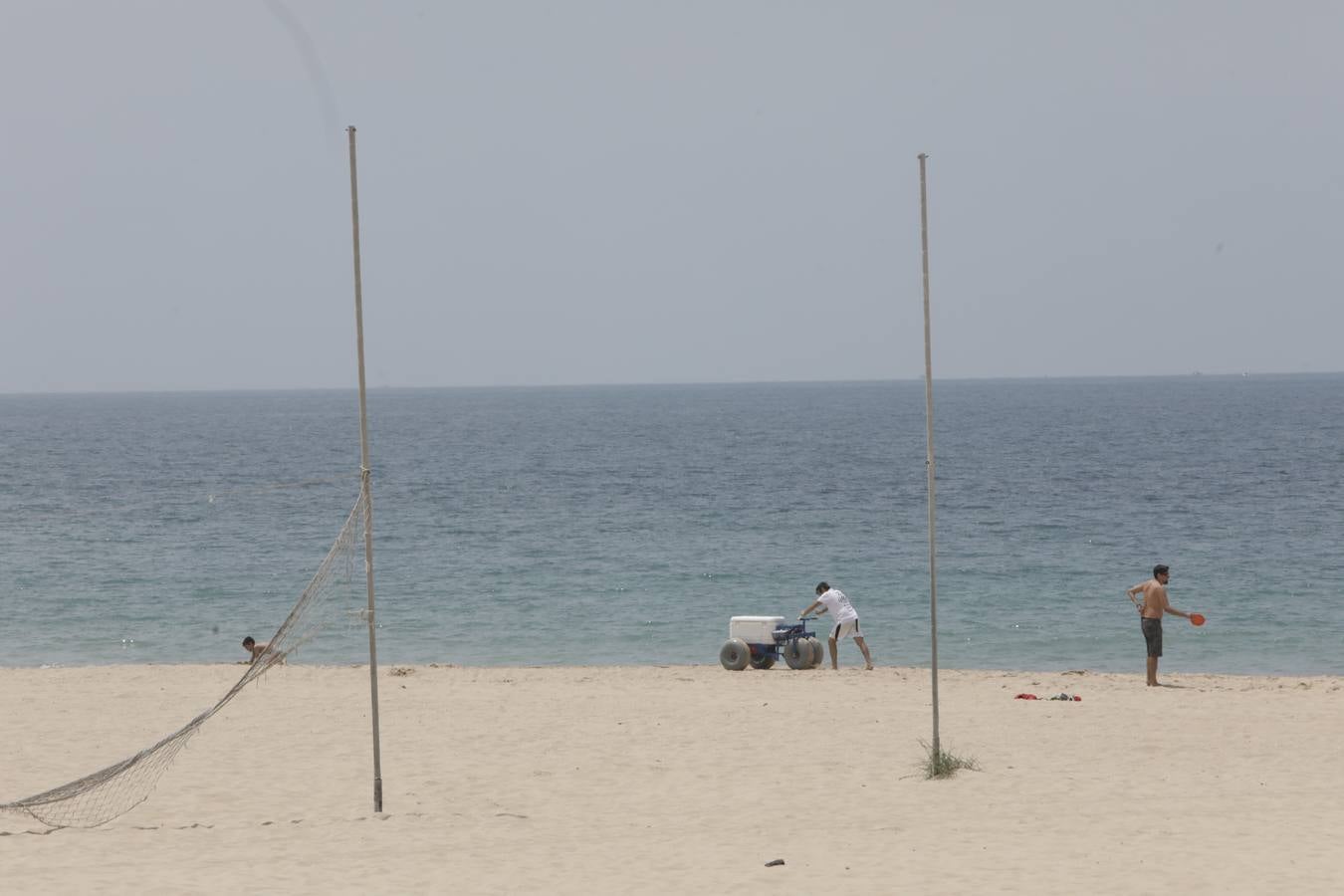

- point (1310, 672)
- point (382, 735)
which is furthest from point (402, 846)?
point (1310, 672)

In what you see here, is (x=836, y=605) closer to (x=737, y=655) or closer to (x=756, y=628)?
(x=756, y=628)

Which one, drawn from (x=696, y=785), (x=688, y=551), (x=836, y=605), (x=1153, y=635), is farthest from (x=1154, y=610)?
(x=688, y=551)

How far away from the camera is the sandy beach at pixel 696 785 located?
11312mm

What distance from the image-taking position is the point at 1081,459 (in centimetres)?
7675

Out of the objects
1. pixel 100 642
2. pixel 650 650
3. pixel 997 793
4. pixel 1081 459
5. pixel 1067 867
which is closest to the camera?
pixel 1067 867

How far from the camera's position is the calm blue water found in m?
27.5

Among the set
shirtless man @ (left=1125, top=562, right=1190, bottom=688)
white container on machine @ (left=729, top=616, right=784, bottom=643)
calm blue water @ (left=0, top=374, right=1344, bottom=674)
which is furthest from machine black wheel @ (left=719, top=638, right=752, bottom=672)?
shirtless man @ (left=1125, top=562, right=1190, bottom=688)

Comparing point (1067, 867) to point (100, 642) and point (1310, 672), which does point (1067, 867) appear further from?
point (100, 642)

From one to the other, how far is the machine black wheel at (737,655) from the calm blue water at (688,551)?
10.9 feet

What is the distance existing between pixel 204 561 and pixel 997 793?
2988 cm

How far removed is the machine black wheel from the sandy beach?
0.32 m

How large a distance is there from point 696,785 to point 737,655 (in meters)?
7.69

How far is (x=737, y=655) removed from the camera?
22.2m

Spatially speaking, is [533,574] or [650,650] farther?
[533,574]
